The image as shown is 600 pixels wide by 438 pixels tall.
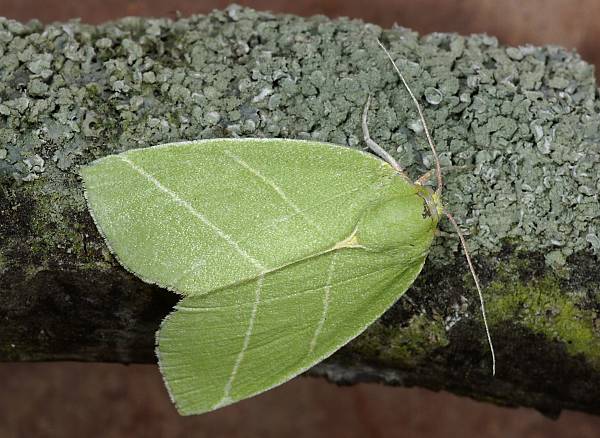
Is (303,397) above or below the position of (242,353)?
below

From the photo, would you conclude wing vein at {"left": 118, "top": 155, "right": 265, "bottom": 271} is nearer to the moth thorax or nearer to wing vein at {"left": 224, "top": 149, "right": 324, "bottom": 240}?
wing vein at {"left": 224, "top": 149, "right": 324, "bottom": 240}

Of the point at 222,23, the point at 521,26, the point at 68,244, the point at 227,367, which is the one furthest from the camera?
the point at 521,26

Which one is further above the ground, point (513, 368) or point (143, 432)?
point (513, 368)

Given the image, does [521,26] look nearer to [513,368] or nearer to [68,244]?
[513,368]

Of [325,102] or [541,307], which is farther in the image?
[325,102]

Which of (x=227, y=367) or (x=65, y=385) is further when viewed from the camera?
(x=65, y=385)

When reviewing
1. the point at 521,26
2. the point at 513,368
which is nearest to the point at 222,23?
the point at 513,368

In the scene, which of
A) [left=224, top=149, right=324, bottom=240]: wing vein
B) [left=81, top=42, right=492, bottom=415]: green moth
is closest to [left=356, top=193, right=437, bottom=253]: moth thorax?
[left=81, top=42, right=492, bottom=415]: green moth

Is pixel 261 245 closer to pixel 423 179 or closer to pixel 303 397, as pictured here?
pixel 423 179

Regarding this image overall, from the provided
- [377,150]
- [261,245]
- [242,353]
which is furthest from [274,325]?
[377,150]
